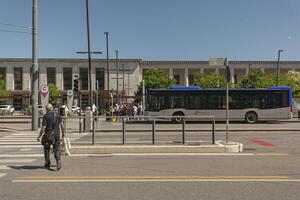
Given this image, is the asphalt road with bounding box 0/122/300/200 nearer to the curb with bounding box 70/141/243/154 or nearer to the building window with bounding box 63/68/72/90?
the curb with bounding box 70/141/243/154

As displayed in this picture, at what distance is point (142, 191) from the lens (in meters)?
8.95

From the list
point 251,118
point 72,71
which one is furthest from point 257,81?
point 72,71

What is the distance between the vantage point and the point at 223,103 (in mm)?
36875

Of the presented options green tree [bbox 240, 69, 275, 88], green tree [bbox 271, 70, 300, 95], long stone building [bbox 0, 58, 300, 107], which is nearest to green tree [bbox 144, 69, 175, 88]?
long stone building [bbox 0, 58, 300, 107]

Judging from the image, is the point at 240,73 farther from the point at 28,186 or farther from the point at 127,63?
the point at 28,186

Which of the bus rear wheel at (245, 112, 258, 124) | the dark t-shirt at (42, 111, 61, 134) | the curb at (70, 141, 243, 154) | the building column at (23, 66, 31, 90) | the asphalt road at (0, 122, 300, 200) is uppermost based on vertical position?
the building column at (23, 66, 31, 90)

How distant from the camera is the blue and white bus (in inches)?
1453

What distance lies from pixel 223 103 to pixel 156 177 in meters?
26.8

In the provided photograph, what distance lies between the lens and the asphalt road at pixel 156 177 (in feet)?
28.7

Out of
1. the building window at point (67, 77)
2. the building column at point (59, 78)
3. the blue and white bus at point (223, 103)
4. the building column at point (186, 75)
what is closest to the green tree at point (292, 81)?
the building column at point (186, 75)

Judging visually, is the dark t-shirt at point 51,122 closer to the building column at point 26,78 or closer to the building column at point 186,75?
the building column at point 26,78

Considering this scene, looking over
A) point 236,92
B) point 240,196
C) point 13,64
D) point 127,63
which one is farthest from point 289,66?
point 240,196

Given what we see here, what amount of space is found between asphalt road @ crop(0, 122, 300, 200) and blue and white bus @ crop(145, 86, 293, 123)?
21077 mm

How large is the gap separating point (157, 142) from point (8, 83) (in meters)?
103
